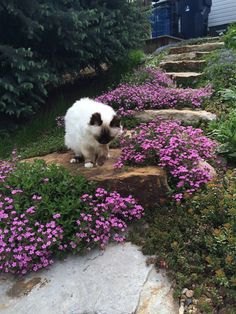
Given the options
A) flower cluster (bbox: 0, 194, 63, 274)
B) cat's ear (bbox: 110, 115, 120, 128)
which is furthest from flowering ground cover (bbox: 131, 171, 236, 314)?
cat's ear (bbox: 110, 115, 120, 128)

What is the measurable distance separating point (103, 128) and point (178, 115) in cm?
268

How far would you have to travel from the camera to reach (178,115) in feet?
23.0

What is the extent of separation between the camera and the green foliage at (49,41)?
6945 mm

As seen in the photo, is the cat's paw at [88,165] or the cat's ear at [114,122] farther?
the cat's paw at [88,165]

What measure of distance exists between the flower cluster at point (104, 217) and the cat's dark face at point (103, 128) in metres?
0.62

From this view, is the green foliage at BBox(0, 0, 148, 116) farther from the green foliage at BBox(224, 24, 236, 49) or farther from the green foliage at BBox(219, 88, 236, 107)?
the green foliage at BBox(224, 24, 236, 49)

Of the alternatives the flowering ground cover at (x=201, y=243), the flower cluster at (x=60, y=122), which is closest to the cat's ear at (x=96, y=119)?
the flowering ground cover at (x=201, y=243)

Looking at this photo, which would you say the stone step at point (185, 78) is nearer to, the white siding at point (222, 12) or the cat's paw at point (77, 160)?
the cat's paw at point (77, 160)

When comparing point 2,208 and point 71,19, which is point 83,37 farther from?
point 2,208

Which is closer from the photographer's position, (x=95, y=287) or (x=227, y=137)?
(x=95, y=287)

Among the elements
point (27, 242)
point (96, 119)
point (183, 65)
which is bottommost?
point (27, 242)

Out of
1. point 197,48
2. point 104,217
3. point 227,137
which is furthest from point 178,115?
point 197,48

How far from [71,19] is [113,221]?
4.34m

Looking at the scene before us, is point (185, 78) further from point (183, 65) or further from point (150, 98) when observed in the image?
point (150, 98)
